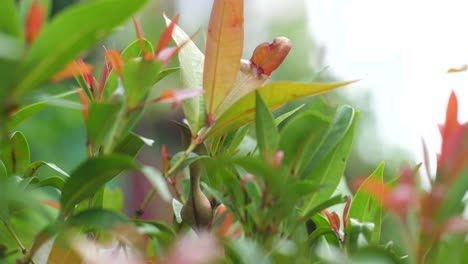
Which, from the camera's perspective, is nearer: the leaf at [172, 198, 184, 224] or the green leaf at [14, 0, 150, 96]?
the green leaf at [14, 0, 150, 96]

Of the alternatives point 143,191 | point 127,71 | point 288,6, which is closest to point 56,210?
point 127,71

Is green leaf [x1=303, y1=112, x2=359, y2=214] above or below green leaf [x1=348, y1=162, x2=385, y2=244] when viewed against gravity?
above

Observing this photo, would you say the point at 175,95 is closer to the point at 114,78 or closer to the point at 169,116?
the point at 114,78

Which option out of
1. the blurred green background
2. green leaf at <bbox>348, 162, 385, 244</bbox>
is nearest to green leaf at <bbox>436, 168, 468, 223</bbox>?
green leaf at <bbox>348, 162, 385, 244</bbox>

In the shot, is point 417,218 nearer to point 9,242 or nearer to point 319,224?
point 319,224

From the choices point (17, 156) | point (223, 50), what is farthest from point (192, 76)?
point (17, 156)

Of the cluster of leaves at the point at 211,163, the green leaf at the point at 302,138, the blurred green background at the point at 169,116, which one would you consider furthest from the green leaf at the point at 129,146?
the blurred green background at the point at 169,116

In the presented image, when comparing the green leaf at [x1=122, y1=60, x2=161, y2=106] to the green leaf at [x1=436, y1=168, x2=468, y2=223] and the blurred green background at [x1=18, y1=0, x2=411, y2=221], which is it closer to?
the green leaf at [x1=436, y1=168, x2=468, y2=223]
